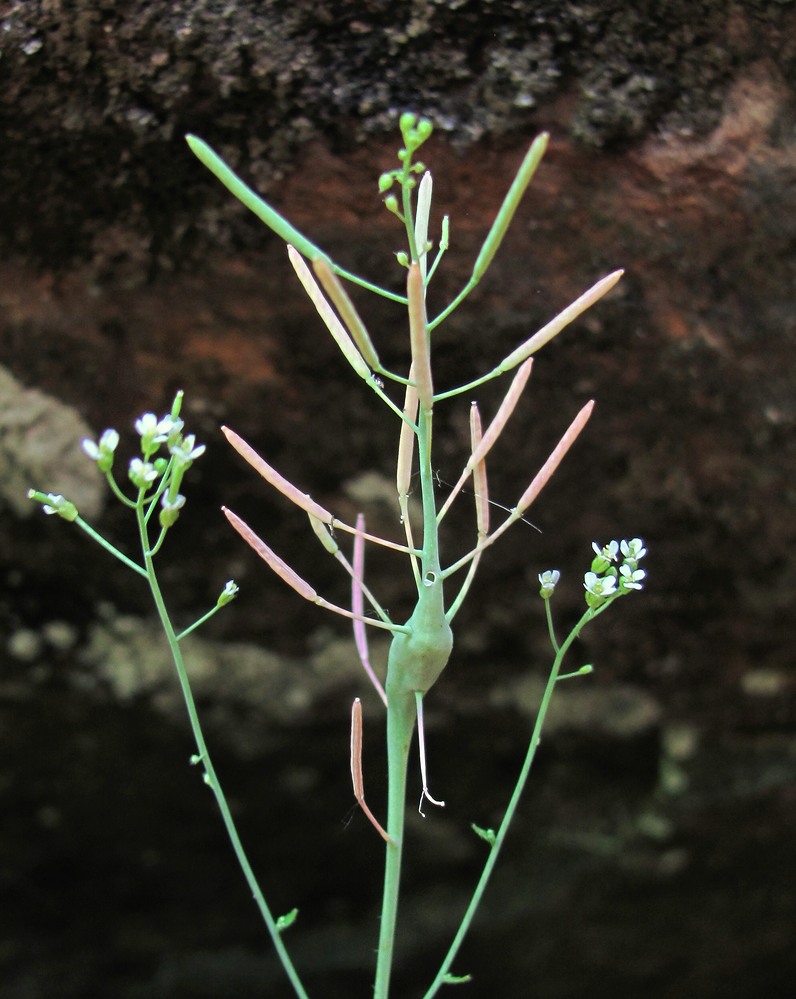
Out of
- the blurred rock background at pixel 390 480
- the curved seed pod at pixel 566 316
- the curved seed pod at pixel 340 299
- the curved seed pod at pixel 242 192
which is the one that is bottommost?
the blurred rock background at pixel 390 480

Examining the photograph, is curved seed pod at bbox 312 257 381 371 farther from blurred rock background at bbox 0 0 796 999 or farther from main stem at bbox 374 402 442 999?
blurred rock background at bbox 0 0 796 999

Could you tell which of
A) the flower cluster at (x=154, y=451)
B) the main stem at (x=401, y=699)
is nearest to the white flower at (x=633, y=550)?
the main stem at (x=401, y=699)

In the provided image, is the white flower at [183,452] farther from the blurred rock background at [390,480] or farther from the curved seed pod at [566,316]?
the blurred rock background at [390,480]

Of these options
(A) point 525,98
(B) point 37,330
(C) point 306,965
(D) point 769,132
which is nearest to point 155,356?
(B) point 37,330

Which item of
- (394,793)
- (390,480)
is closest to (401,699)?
(394,793)

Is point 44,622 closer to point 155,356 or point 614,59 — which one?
point 155,356

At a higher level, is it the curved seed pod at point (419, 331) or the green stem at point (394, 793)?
the curved seed pod at point (419, 331)

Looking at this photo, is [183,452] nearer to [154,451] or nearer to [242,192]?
[154,451]

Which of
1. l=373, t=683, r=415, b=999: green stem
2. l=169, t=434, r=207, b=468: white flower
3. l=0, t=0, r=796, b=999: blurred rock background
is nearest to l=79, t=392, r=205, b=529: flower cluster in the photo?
l=169, t=434, r=207, b=468: white flower
